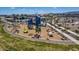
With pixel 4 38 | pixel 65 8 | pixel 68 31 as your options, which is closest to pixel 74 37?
pixel 68 31

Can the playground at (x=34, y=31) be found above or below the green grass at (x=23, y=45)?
above

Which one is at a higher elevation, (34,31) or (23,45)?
(34,31)
